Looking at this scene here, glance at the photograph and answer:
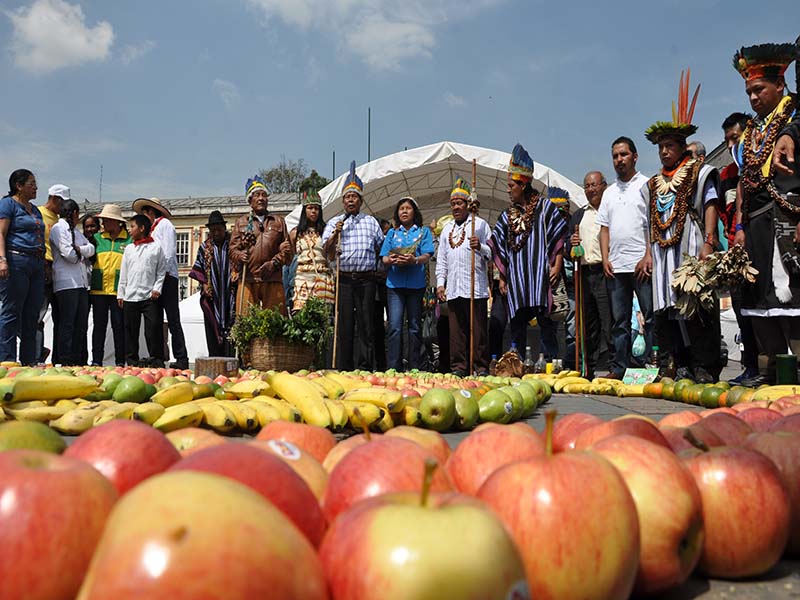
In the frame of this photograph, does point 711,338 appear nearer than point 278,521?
No

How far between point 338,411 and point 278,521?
3026mm

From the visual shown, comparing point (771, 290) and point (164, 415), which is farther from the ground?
point (771, 290)

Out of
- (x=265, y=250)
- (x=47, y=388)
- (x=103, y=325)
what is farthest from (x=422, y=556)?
(x=103, y=325)

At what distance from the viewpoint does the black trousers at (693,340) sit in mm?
6664

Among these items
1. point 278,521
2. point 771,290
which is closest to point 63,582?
point 278,521

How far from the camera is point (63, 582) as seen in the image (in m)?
0.92

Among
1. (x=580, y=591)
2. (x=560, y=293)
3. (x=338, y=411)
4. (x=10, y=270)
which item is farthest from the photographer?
(x=560, y=293)

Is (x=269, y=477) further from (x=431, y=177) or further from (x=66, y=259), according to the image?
(x=431, y=177)

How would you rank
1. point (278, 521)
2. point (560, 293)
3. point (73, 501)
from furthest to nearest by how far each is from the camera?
point (560, 293) → point (73, 501) → point (278, 521)

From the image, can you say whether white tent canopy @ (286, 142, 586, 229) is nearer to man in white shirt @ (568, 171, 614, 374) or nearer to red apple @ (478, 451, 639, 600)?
man in white shirt @ (568, 171, 614, 374)

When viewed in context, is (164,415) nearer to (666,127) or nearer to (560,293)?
(666,127)

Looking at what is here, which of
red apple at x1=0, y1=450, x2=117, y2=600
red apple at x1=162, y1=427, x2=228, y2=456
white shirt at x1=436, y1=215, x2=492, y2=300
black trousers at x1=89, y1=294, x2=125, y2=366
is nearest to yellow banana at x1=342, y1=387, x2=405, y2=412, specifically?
red apple at x1=162, y1=427, x2=228, y2=456

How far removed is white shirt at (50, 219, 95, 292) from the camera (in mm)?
9023

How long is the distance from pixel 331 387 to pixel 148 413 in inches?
65.2
